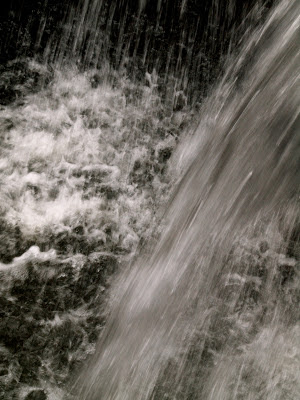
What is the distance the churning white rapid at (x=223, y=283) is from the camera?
104 inches

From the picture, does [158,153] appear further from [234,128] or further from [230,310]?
[230,310]

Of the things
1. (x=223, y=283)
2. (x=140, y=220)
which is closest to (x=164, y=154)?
(x=140, y=220)

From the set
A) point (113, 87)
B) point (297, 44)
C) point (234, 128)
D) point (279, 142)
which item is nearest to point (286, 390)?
point (279, 142)

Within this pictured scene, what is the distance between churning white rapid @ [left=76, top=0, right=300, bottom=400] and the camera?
264 cm

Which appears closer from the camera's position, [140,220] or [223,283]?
[223,283]

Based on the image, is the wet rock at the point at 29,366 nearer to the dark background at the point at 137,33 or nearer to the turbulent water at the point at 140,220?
the turbulent water at the point at 140,220

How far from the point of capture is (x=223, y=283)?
311 cm

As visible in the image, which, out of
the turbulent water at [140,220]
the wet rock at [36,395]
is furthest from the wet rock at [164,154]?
the wet rock at [36,395]

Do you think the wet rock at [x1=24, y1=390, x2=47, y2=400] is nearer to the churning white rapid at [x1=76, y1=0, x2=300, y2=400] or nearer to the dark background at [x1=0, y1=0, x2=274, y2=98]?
the churning white rapid at [x1=76, y1=0, x2=300, y2=400]

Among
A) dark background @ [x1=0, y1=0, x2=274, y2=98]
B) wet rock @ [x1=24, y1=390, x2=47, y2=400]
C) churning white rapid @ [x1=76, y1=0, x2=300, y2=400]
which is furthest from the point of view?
dark background @ [x1=0, y1=0, x2=274, y2=98]

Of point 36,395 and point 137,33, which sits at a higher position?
point 137,33

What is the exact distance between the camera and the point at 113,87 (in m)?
3.69

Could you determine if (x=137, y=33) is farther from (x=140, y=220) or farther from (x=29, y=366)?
(x=29, y=366)

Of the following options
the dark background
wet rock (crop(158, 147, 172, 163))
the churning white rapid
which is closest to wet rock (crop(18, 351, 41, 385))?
the churning white rapid
